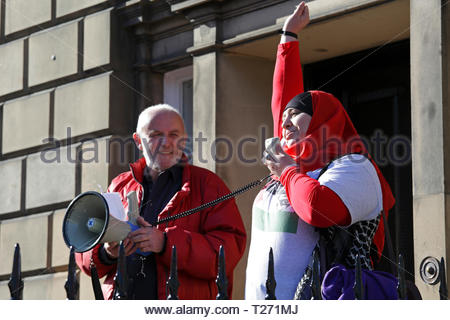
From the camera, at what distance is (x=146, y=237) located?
15.5 feet

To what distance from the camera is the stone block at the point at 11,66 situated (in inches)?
384

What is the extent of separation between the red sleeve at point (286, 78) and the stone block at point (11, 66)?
15.4 ft

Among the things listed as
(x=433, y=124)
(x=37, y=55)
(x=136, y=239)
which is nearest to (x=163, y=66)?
(x=37, y=55)

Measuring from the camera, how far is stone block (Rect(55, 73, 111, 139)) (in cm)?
884

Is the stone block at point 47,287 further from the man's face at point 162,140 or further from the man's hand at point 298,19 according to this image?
the man's hand at point 298,19

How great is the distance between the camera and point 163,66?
29.0ft

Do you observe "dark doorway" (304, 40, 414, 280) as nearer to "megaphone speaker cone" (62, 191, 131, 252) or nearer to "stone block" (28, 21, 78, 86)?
"stone block" (28, 21, 78, 86)

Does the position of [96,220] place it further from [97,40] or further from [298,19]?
[97,40]

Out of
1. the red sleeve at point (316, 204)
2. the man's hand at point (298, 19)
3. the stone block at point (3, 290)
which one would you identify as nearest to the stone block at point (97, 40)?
the stone block at point (3, 290)

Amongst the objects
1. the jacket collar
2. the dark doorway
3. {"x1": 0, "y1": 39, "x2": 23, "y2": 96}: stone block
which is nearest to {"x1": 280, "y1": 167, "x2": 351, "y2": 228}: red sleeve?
the jacket collar

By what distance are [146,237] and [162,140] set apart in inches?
26.8

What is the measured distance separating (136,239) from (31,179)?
4.92 m

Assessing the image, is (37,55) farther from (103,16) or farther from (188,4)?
(188,4)

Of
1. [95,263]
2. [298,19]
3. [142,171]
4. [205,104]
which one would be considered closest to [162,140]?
[142,171]
